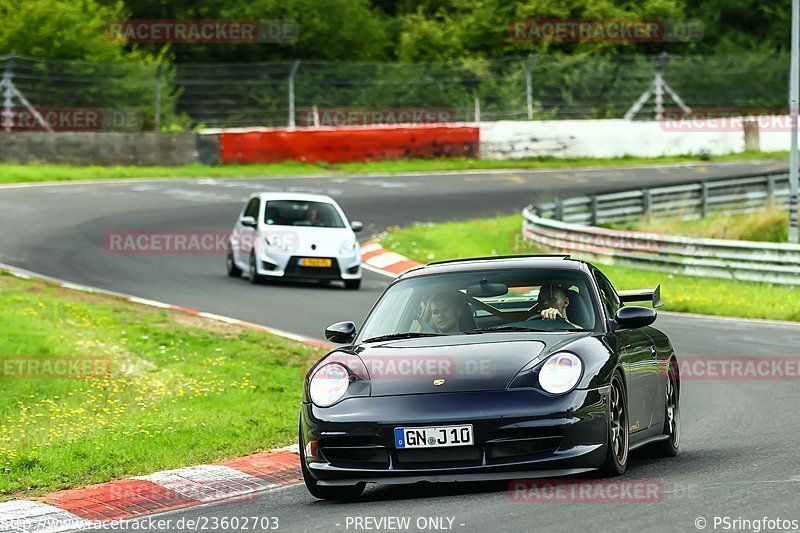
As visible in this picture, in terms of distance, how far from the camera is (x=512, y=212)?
31.0 m

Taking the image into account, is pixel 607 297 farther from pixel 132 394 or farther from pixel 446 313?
pixel 132 394

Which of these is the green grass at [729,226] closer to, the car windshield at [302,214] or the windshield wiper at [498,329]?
the car windshield at [302,214]

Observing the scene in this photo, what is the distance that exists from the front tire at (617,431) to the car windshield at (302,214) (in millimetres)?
14515

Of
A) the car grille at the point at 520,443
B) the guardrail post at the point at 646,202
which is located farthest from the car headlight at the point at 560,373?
the guardrail post at the point at 646,202

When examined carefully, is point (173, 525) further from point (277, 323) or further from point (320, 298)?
point (320, 298)

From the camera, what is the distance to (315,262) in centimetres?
2177

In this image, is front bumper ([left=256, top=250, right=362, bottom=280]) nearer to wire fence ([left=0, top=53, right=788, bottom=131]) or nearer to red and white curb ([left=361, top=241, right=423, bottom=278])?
red and white curb ([left=361, top=241, right=423, bottom=278])

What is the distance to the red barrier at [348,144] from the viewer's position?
1457 inches

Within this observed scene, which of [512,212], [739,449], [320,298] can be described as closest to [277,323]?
[320,298]

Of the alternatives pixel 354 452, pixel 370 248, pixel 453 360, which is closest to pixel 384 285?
pixel 370 248

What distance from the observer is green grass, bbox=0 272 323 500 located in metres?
9.41

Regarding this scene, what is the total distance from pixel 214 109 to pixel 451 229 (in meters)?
12.0

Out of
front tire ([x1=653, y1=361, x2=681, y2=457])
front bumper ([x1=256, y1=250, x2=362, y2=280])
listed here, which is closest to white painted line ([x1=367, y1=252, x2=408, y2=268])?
front bumper ([x1=256, y1=250, x2=362, y2=280])

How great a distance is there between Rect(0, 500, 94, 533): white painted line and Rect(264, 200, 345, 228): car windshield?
14480 mm
